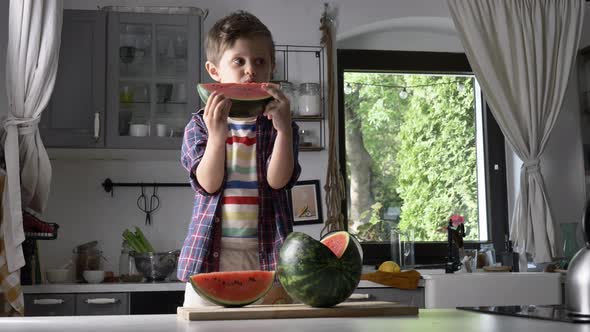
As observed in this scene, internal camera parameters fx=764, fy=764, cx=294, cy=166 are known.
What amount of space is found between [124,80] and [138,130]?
287 millimetres

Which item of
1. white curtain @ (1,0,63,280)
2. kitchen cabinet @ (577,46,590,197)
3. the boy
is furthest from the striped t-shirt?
kitchen cabinet @ (577,46,590,197)

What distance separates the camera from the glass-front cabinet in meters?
3.98

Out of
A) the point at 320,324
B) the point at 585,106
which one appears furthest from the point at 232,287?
the point at 585,106

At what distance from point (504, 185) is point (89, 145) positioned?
8.37ft

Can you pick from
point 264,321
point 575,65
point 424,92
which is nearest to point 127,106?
point 424,92

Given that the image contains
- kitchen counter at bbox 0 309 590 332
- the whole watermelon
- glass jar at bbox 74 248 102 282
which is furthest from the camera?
glass jar at bbox 74 248 102 282

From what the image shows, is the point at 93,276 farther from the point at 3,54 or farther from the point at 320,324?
the point at 320,324

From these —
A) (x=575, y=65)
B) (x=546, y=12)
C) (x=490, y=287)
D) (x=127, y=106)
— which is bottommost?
(x=490, y=287)

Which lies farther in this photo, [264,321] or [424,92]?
[424,92]

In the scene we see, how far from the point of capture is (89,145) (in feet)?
12.7

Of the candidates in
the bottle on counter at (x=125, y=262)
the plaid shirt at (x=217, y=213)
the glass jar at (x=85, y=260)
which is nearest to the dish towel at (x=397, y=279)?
the bottle on counter at (x=125, y=262)

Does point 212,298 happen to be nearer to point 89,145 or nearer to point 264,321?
point 264,321

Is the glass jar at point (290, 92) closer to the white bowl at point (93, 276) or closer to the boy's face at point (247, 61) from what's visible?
the white bowl at point (93, 276)

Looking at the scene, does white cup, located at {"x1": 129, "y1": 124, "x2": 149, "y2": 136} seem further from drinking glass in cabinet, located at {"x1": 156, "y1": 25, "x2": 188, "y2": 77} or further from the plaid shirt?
the plaid shirt
